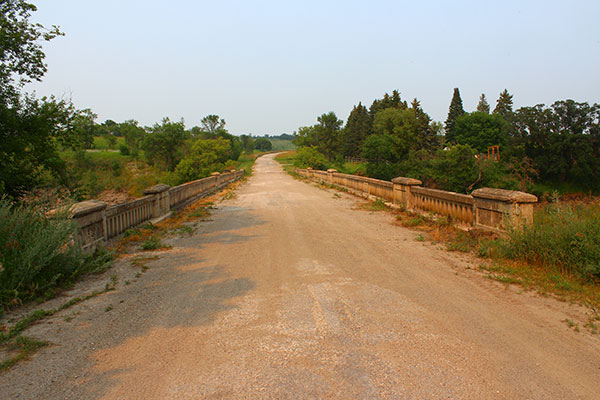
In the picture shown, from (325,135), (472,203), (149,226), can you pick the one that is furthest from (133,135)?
(472,203)

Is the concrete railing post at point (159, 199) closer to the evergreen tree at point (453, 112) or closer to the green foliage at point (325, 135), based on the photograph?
the green foliage at point (325, 135)

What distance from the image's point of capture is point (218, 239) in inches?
368

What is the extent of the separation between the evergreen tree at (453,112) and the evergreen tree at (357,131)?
22297 mm

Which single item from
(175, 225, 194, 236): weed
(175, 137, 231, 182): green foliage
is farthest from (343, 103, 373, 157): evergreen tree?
(175, 225, 194, 236): weed

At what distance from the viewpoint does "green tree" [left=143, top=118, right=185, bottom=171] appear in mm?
44469

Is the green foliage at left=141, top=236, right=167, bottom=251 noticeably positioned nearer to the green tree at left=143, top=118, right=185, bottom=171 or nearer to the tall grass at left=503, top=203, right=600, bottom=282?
the tall grass at left=503, top=203, right=600, bottom=282

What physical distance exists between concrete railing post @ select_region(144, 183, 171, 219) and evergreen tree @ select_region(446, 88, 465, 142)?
95115mm

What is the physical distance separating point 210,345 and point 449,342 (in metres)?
2.39

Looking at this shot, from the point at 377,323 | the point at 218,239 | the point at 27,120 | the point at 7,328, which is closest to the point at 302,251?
the point at 218,239

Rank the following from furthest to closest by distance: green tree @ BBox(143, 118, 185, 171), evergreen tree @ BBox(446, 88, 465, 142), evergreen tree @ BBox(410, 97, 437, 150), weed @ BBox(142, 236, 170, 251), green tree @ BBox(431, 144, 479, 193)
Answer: evergreen tree @ BBox(446, 88, 465, 142) < evergreen tree @ BBox(410, 97, 437, 150) < green tree @ BBox(143, 118, 185, 171) < green tree @ BBox(431, 144, 479, 193) < weed @ BBox(142, 236, 170, 251)

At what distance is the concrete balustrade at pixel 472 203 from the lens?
23.6ft

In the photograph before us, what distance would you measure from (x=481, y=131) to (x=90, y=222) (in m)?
90.4

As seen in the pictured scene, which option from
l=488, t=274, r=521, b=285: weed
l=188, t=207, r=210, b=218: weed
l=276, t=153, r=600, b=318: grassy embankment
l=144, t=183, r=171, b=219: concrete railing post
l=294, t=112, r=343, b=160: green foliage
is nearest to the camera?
l=276, t=153, r=600, b=318: grassy embankment

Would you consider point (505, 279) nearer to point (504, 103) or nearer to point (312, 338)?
point (312, 338)
